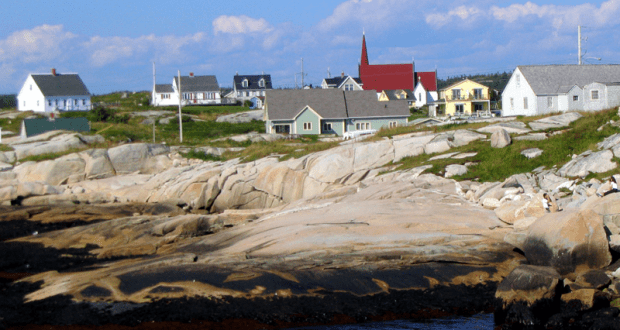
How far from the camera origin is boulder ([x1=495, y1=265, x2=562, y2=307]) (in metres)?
13.4

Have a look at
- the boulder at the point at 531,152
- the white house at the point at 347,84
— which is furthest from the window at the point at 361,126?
the boulder at the point at 531,152

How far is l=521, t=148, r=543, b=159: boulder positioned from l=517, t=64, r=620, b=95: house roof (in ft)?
86.8

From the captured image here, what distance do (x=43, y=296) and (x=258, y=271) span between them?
18.5 feet

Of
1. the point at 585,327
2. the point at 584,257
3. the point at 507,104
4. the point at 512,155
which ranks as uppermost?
the point at 507,104

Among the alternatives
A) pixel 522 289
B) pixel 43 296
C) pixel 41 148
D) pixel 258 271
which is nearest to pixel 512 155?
pixel 522 289

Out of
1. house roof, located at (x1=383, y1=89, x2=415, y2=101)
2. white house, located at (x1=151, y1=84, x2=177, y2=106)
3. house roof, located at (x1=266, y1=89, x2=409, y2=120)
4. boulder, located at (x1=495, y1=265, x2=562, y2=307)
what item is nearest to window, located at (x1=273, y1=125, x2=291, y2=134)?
house roof, located at (x1=266, y1=89, x2=409, y2=120)

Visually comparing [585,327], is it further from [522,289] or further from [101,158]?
[101,158]

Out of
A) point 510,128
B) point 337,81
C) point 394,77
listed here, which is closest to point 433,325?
point 510,128

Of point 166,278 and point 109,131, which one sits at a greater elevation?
point 109,131

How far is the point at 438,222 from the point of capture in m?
18.9

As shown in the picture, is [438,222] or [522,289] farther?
[438,222]

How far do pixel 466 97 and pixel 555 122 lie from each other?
36560mm

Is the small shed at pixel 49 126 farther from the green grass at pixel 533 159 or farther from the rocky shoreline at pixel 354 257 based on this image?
the green grass at pixel 533 159

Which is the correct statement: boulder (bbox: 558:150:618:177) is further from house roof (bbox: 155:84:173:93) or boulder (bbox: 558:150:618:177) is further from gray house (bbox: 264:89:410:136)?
house roof (bbox: 155:84:173:93)
